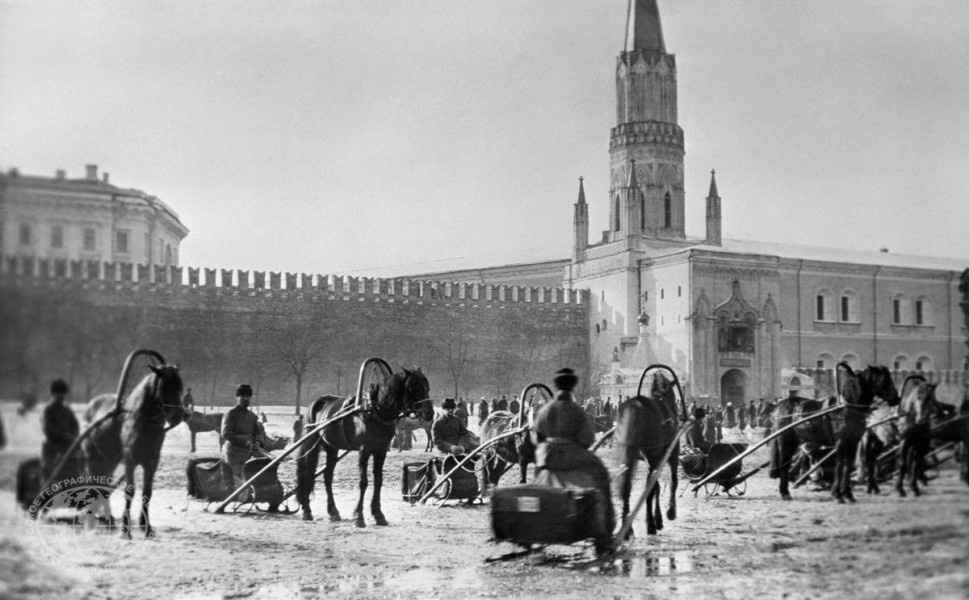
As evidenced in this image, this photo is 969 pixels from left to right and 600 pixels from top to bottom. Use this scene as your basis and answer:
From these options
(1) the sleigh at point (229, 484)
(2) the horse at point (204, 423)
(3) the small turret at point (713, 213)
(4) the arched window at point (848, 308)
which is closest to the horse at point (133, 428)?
(2) the horse at point (204, 423)

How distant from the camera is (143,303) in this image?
481 centimetres

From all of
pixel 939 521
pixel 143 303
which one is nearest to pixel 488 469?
pixel 143 303

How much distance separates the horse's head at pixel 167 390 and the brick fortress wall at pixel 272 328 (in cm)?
17

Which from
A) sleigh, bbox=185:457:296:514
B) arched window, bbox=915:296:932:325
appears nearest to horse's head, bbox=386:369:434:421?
sleigh, bbox=185:457:296:514

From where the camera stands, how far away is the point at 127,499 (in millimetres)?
4730

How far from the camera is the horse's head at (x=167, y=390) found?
4.62m

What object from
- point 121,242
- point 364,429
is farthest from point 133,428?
point 364,429

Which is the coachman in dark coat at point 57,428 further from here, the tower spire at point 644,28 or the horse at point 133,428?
the tower spire at point 644,28

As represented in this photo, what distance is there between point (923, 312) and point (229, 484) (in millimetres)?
4117

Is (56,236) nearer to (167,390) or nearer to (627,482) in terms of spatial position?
(167,390)

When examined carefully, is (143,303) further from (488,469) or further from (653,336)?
(488,469)

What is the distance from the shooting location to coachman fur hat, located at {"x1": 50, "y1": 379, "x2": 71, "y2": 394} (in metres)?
4.22

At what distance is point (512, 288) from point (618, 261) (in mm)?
724

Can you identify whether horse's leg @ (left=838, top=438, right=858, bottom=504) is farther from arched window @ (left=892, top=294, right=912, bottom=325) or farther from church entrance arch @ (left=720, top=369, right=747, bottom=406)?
church entrance arch @ (left=720, top=369, right=747, bottom=406)
